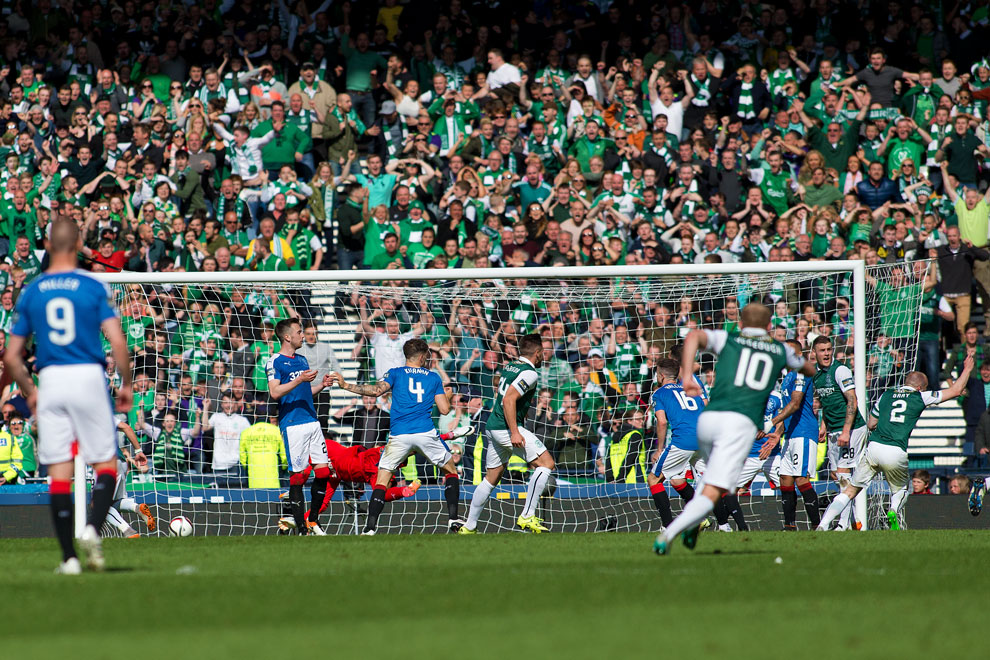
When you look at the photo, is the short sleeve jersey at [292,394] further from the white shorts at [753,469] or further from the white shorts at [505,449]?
the white shorts at [753,469]

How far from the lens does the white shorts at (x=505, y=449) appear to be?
47.4ft

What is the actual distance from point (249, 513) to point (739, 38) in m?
12.5

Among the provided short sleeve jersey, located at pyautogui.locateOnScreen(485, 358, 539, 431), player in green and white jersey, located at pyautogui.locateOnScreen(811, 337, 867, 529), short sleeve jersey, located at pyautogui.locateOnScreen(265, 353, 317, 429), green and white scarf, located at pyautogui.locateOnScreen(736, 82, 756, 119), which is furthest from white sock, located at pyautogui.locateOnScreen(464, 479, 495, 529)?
green and white scarf, located at pyautogui.locateOnScreen(736, 82, 756, 119)

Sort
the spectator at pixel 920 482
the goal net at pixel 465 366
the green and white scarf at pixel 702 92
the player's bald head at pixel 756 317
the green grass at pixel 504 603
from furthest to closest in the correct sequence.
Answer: the green and white scarf at pixel 702 92, the spectator at pixel 920 482, the goal net at pixel 465 366, the player's bald head at pixel 756 317, the green grass at pixel 504 603

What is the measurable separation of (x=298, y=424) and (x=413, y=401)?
1.30 metres

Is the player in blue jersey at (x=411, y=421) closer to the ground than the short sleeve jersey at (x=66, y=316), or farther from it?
closer to the ground

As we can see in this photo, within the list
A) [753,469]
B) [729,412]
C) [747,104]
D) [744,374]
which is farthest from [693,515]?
[747,104]

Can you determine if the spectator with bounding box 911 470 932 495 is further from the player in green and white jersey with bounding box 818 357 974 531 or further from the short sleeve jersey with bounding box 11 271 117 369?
the short sleeve jersey with bounding box 11 271 117 369

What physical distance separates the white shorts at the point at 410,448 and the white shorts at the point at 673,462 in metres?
2.35

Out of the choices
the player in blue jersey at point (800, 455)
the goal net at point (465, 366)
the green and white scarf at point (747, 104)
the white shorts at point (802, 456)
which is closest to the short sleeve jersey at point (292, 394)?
the goal net at point (465, 366)

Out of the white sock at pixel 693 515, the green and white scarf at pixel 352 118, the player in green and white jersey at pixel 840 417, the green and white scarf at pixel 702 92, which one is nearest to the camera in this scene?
the white sock at pixel 693 515

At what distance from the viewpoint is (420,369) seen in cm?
1449

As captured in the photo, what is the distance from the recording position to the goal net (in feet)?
53.0

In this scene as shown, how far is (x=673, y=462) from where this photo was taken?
14172 millimetres
